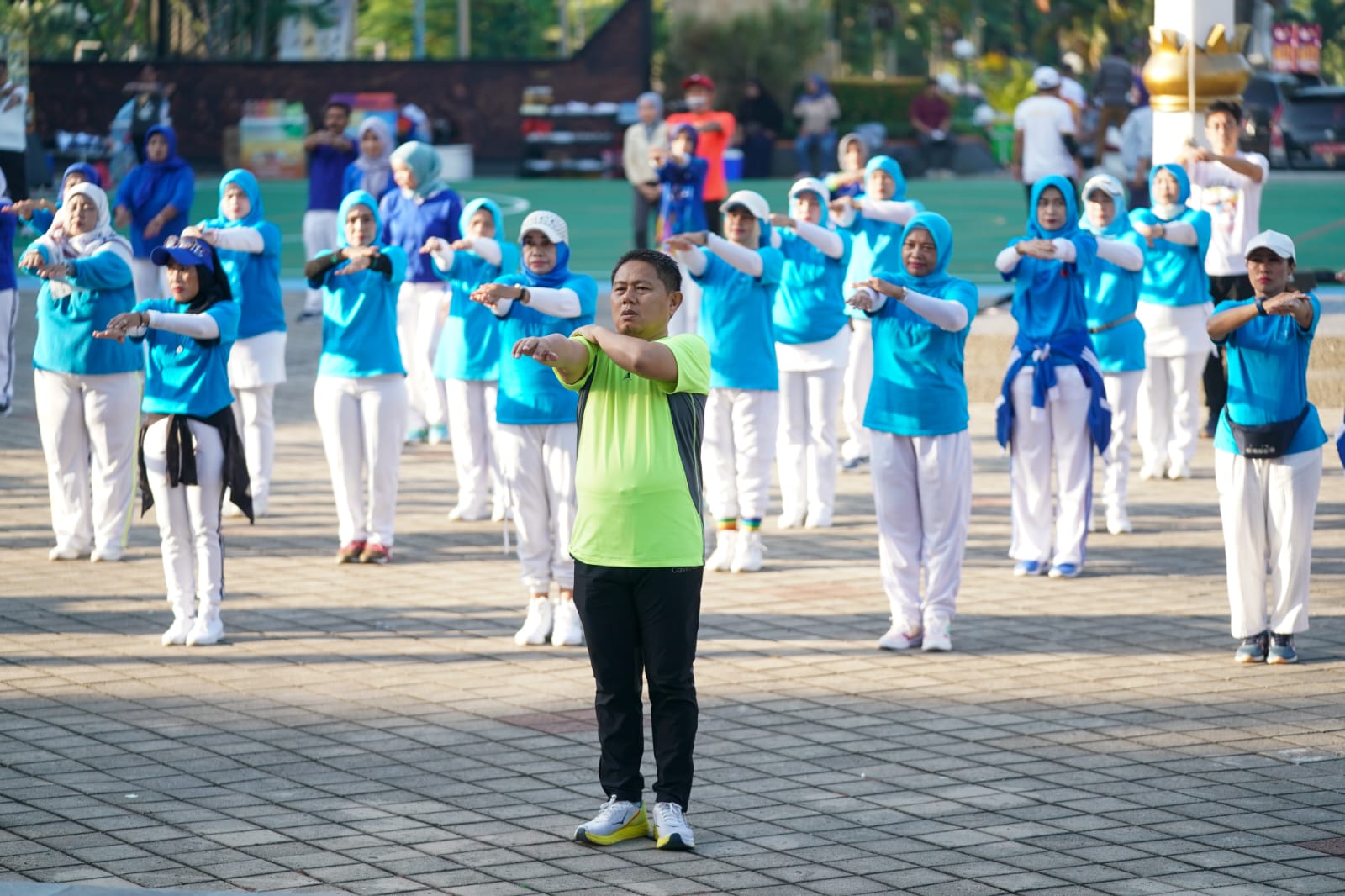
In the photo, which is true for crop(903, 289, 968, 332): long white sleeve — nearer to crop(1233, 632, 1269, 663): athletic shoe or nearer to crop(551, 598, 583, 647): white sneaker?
crop(1233, 632, 1269, 663): athletic shoe

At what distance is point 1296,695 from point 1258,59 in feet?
113

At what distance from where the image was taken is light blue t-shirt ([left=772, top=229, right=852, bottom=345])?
1205 centimetres

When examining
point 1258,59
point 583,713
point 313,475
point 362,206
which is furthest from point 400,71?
point 583,713

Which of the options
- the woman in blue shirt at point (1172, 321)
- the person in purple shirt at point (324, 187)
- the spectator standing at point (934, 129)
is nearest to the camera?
the woman in blue shirt at point (1172, 321)

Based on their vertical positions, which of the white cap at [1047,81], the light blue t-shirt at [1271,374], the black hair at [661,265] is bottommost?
the light blue t-shirt at [1271,374]

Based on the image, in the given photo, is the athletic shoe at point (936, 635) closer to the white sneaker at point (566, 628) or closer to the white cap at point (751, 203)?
the white sneaker at point (566, 628)

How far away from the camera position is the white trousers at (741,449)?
11031mm

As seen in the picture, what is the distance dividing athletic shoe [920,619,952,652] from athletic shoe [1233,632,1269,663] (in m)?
1.30

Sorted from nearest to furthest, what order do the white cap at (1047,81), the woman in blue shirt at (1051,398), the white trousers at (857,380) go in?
the woman in blue shirt at (1051,398)
the white trousers at (857,380)
the white cap at (1047,81)

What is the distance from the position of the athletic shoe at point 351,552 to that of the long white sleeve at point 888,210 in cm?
374

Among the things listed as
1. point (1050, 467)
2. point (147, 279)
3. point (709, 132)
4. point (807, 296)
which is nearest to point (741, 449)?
point (807, 296)

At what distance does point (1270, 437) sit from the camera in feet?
28.1

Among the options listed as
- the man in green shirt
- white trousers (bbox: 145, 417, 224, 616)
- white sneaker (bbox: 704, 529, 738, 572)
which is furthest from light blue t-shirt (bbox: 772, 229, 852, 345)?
the man in green shirt

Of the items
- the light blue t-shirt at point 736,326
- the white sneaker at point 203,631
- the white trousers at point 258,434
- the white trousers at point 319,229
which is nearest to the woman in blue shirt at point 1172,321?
the light blue t-shirt at point 736,326
